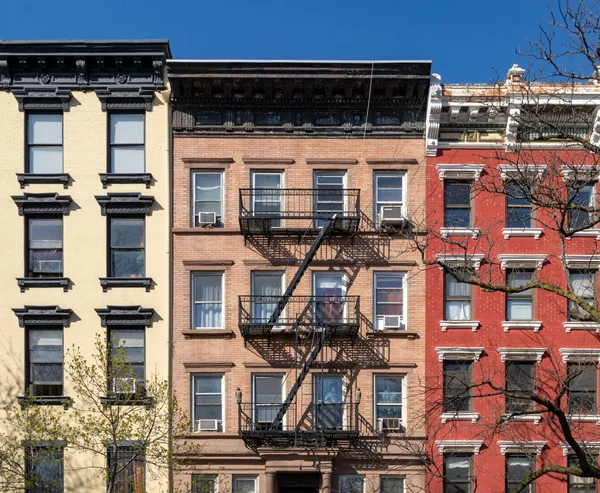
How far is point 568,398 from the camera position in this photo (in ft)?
65.5

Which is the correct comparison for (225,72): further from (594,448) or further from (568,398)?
(594,448)

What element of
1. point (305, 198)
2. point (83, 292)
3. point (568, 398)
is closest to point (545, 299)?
point (568, 398)

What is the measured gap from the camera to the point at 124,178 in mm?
20344

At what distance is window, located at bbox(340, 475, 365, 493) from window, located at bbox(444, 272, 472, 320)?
16.8 feet

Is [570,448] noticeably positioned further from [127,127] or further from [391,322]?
[127,127]

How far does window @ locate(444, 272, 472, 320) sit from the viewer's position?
805 inches

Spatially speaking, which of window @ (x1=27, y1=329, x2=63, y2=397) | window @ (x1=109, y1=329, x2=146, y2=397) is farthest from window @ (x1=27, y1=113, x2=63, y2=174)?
window @ (x1=109, y1=329, x2=146, y2=397)

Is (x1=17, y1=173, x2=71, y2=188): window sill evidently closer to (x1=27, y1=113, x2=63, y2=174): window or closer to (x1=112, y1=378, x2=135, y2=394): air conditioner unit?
(x1=27, y1=113, x2=63, y2=174): window

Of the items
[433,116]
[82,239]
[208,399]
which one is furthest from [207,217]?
[433,116]

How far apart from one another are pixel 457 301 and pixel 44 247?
1170 centimetres

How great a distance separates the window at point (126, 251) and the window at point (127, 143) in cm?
148

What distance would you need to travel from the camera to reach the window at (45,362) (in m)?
20.0

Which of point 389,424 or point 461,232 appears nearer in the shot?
point 389,424

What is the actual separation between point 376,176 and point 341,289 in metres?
3.39
